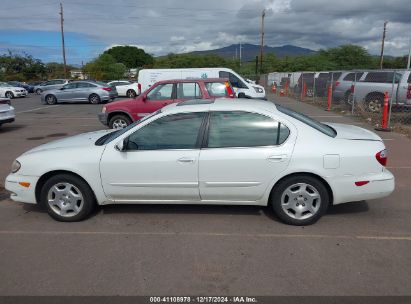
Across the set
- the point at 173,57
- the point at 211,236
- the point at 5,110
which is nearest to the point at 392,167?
the point at 211,236

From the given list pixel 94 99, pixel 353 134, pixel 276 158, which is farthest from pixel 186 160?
pixel 94 99

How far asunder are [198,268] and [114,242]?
1061 millimetres

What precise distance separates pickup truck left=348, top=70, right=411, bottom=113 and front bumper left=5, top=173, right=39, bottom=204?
12874mm

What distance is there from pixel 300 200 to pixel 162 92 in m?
6.73

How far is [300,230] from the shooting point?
410 cm

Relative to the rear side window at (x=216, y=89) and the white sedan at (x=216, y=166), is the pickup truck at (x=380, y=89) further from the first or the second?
the white sedan at (x=216, y=166)

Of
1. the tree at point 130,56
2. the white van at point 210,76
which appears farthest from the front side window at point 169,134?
the tree at point 130,56

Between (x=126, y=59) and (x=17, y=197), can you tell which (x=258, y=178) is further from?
(x=126, y=59)

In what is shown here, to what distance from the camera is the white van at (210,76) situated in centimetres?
1536

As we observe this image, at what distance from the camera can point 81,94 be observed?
74.8 feet

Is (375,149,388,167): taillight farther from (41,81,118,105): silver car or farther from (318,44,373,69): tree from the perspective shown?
(318,44,373,69): tree

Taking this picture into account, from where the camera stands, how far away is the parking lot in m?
3.06

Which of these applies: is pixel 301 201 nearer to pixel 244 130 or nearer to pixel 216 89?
pixel 244 130

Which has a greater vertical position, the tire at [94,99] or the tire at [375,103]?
the tire at [375,103]
